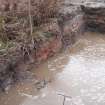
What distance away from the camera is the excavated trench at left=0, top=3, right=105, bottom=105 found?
152 inches

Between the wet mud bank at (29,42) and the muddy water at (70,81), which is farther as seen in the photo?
the wet mud bank at (29,42)

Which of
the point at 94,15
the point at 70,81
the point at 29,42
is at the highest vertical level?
the point at 94,15

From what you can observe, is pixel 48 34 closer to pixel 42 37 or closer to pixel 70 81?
pixel 42 37

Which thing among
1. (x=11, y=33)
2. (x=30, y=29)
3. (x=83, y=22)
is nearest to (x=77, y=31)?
(x=83, y=22)

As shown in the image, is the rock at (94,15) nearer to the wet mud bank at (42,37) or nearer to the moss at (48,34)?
the wet mud bank at (42,37)

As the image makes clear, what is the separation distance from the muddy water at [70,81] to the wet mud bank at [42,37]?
7.3 inches

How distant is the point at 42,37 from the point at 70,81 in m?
1.03

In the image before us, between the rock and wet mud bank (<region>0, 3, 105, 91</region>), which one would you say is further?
the rock

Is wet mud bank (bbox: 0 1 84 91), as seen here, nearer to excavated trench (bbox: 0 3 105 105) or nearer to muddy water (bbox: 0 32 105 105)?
excavated trench (bbox: 0 3 105 105)

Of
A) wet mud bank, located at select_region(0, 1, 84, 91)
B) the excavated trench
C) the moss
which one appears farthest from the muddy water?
the moss

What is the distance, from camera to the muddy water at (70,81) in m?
3.81

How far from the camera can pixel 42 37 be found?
4.76m

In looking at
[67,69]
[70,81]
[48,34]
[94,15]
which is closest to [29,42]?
[48,34]

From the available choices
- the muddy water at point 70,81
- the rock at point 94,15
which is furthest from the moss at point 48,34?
the rock at point 94,15
